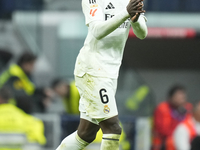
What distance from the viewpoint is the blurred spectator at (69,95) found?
8.10m

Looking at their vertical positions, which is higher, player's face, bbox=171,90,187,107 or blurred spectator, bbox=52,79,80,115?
blurred spectator, bbox=52,79,80,115

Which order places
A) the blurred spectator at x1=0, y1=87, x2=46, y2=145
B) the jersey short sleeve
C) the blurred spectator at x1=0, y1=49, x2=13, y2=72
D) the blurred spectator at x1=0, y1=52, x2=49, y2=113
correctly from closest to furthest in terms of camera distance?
the jersey short sleeve, the blurred spectator at x1=0, y1=87, x2=46, y2=145, the blurred spectator at x1=0, y1=52, x2=49, y2=113, the blurred spectator at x1=0, y1=49, x2=13, y2=72

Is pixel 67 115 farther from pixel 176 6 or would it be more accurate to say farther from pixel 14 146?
pixel 176 6

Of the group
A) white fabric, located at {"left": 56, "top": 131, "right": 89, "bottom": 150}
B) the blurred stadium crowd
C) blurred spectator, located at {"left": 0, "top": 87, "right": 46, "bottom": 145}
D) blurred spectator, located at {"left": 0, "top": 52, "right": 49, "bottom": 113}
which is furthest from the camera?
blurred spectator, located at {"left": 0, "top": 52, "right": 49, "bottom": 113}

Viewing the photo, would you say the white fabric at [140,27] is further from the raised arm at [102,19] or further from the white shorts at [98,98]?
the white shorts at [98,98]

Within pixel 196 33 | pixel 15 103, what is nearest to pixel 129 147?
pixel 15 103

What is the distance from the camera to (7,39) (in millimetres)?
10375

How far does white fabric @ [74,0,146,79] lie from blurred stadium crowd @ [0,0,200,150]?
204cm

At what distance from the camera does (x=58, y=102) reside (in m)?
8.55

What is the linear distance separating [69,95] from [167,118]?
1.74 metres

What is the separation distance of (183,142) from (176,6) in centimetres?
409

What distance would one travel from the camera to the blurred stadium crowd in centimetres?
634

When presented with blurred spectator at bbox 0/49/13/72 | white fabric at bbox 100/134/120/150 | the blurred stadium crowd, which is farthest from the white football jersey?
blurred spectator at bbox 0/49/13/72

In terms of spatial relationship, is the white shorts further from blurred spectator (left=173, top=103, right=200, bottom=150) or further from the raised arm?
blurred spectator (left=173, top=103, right=200, bottom=150)
